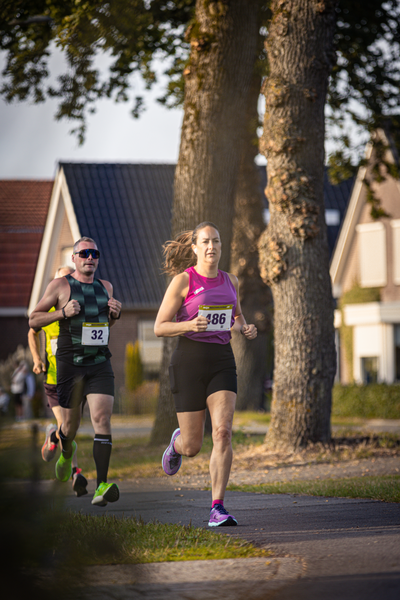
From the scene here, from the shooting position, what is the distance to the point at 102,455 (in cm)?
706

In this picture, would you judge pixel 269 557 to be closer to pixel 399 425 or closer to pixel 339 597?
pixel 339 597

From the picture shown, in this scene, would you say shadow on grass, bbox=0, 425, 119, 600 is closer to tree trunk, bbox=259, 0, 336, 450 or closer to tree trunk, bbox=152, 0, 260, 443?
tree trunk, bbox=259, 0, 336, 450

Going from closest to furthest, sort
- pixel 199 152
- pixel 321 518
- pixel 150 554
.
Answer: pixel 150 554 < pixel 321 518 < pixel 199 152

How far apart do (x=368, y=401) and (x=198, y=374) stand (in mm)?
14274

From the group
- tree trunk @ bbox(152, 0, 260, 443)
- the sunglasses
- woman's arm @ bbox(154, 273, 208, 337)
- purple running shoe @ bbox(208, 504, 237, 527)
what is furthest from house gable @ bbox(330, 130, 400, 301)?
purple running shoe @ bbox(208, 504, 237, 527)

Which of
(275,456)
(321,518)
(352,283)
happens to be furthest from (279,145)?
(352,283)

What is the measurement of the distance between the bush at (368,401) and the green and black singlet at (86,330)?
1305 cm

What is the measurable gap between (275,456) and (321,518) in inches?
178

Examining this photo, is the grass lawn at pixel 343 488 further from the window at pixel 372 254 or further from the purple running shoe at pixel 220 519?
the window at pixel 372 254

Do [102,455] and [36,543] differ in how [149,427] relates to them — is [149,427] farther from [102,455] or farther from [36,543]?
[36,543]

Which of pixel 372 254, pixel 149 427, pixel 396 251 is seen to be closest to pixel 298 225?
pixel 149 427

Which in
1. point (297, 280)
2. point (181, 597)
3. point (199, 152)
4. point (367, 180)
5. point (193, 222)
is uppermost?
point (367, 180)

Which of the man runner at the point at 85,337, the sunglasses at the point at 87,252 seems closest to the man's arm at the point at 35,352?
the man runner at the point at 85,337

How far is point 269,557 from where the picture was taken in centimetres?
448
